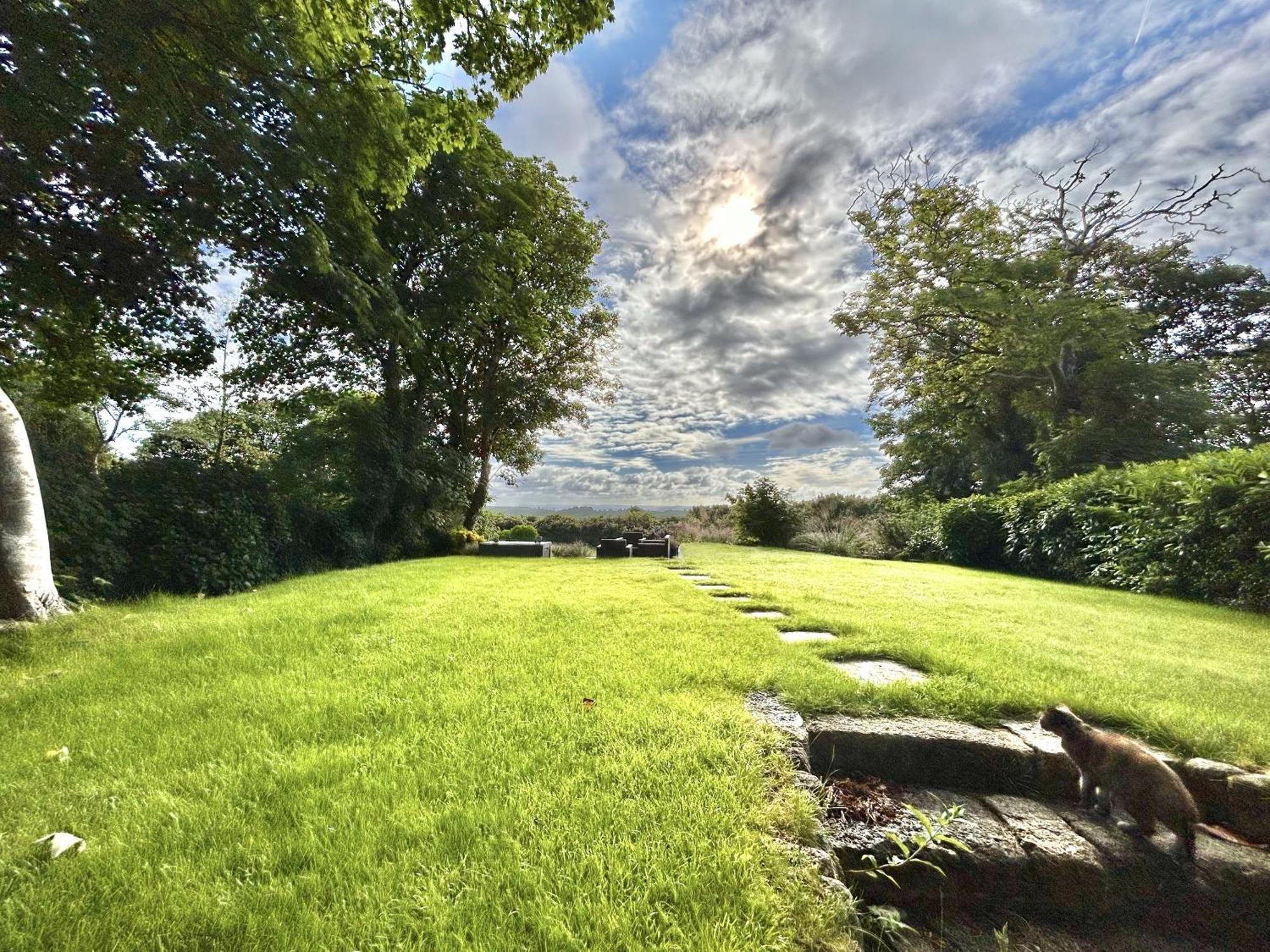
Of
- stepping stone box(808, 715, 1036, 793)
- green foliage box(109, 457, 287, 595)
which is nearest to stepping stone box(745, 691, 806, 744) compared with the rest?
stepping stone box(808, 715, 1036, 793)

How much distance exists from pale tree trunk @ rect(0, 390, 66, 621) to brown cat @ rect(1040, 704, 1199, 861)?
6.97 meters

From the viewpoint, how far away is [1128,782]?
1696mm

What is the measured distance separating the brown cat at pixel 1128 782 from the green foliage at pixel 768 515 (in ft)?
49.0

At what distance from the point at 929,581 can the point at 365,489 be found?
1129cm

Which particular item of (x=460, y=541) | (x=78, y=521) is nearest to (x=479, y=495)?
(x=460, y=541)

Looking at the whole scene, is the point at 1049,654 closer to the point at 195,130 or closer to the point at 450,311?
the point at 195,130

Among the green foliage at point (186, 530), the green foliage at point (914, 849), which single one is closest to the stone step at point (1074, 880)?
the green foliage at point (914, 849)

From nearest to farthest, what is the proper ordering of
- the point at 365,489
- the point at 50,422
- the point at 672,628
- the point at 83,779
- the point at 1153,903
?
1. the point at 1153,903
2. the point at 83,779
3. the point at 672,628
4. the point at 50,422
5. the point at 365,489

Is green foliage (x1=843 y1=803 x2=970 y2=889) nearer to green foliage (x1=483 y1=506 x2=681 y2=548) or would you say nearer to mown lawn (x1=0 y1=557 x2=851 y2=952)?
mown lawn (x1=0 y1=557 x2=851 y2=952)

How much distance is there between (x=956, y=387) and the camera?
61.0ft

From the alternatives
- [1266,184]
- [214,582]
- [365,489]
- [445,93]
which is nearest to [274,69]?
[445,93]

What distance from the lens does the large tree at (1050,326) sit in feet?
45.3

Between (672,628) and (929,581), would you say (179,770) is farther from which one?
(929,581)

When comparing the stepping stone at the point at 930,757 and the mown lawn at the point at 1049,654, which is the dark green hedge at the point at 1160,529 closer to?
the mown lawn at the point at 1049,654
